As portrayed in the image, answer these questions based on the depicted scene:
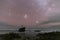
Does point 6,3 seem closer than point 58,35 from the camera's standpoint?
Yes

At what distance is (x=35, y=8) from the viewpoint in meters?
3.15

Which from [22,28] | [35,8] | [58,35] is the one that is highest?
[35,8]

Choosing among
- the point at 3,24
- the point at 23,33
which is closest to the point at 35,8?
the point at 23,33

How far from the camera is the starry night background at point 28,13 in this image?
312 centimetres

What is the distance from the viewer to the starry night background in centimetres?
312

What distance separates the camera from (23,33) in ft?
10.2

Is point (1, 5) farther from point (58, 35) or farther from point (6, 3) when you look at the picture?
point (58, 35)

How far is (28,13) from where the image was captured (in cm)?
312

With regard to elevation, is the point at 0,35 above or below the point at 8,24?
below

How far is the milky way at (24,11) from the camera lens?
312 cm

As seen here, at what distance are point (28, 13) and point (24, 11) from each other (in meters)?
0.11

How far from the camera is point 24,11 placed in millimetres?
3148

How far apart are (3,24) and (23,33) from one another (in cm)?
51

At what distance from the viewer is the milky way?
312 centimetres
